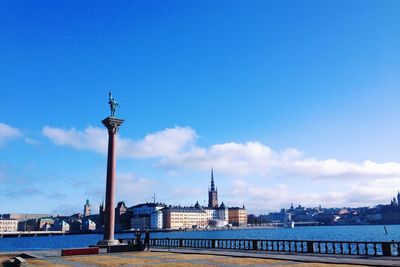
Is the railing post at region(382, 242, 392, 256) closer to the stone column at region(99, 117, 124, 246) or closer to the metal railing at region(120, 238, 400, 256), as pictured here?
the metal railing at region(120, 238, 400, 256)

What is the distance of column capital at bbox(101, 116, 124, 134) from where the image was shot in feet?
155

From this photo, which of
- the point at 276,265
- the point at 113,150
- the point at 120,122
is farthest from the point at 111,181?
the point at 276,265

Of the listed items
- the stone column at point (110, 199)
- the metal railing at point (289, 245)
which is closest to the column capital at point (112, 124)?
the stone column at point (110, 199)

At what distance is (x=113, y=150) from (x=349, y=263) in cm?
2993

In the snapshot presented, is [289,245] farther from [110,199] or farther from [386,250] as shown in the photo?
[110,199]

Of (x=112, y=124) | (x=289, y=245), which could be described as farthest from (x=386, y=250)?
(x=112, y=124)

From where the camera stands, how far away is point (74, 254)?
125 feet

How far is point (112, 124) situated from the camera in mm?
47344

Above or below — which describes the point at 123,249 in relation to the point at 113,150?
below

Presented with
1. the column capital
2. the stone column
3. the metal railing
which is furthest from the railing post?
the column capital

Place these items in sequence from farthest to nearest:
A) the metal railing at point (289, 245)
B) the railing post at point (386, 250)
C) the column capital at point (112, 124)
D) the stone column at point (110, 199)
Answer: the column capital at point (112, 124) → the stone column at point (110, 199) → the metal railing at point (289, 245) → the railing post at point (386, 250)

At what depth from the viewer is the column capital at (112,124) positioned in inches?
1864

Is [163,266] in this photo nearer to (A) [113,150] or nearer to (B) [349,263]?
(B) [349,263]

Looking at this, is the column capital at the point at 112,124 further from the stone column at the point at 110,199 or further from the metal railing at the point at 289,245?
the metal railing at the point at 289,245
